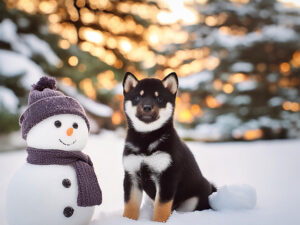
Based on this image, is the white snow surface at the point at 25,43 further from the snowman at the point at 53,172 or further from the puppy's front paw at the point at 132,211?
the puppy's front paw at the point at 132,211

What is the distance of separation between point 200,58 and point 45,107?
688 cm

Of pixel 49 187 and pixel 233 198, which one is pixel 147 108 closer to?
pixel 49 187

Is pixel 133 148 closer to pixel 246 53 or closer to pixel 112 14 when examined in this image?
pixel 112 14

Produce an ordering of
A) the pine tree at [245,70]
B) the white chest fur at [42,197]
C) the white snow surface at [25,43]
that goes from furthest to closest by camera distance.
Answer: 1. the pine tree at [245,70]
2. the white snow surface at [25,43]
3. the white chest fur at [42,197]

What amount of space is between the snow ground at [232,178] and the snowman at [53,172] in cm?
32

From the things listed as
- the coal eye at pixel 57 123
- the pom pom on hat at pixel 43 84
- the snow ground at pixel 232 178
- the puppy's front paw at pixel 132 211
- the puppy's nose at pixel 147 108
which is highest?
the pom pom on hat at pixel 43 84

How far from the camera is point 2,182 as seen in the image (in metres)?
3.16

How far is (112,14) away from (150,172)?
20.4ft

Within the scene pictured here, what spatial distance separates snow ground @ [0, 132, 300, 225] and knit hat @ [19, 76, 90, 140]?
701mm

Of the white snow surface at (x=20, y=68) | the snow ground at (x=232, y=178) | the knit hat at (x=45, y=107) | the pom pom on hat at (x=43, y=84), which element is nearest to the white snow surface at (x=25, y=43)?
the white snow surface at (x=20, y=68)

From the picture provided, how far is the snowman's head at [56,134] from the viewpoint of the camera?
5.65ft

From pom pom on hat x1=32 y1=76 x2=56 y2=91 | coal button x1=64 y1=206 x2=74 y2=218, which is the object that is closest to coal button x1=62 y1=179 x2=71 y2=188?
coal button x1=64 y1=206 x2=74 y2=218

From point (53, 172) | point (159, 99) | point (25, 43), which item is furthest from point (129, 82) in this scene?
point (25, 43)

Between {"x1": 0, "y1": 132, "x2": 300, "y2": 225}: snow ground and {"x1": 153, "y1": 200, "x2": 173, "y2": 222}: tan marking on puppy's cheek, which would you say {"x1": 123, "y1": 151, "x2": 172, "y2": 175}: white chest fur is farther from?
{"x1": 0, "y1": 132, "x2": 300, "y2": 225}: snow ground
